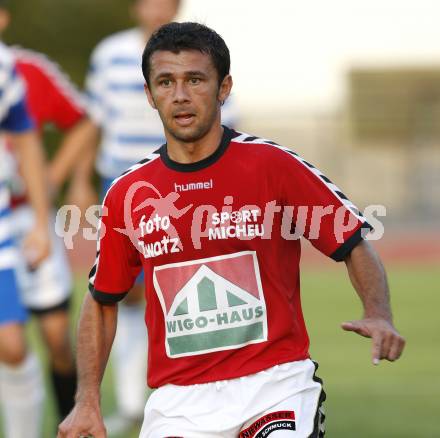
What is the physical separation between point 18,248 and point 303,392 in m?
2.96

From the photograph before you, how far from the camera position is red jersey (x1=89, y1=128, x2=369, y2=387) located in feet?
14.3

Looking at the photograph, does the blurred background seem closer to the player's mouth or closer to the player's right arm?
the player's right arm

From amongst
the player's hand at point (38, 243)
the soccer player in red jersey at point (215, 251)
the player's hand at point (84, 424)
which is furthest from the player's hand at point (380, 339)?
the player's hand at point (38, 243)

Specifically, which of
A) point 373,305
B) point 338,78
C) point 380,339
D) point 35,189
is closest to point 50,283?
point 35,189

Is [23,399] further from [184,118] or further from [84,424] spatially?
[184,118]

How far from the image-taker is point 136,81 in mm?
8164

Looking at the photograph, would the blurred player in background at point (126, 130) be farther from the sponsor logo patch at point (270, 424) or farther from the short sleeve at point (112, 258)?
the sponsor logo patch at point (270, 424)

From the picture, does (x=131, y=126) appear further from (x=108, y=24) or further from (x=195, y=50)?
(x=108, y=24)

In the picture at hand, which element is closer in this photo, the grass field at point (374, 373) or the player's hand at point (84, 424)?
the player's hand at point (84, 424)

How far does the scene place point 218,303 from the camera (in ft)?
14.4

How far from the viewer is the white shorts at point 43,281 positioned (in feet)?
23.1

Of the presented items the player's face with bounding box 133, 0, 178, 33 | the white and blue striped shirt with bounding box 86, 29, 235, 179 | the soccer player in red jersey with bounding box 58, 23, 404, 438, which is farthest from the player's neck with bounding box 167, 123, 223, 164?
the white and blue striped shirt with bounding box 86, 29, 235, 179

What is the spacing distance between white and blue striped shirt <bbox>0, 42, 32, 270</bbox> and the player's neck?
2.03 meters

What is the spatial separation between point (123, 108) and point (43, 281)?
5.11ft
